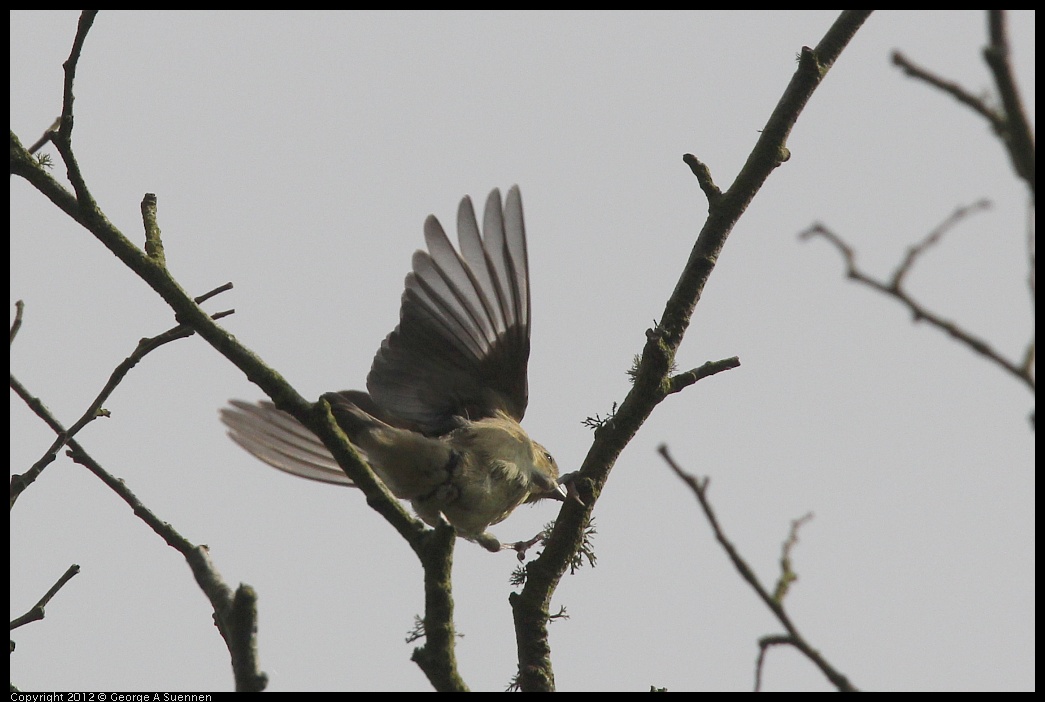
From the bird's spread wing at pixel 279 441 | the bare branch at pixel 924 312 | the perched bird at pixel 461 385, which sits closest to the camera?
the bare branch at pixel 924 312

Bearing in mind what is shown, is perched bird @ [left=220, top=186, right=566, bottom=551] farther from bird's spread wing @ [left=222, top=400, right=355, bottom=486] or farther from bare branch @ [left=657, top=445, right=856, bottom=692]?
bare branch @ [left=657, top=445, right=856, bottom=692]

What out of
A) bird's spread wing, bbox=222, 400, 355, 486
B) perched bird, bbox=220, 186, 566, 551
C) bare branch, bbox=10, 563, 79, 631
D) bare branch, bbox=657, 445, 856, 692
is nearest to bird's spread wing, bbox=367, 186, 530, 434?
perched bird, bbox=220, 186, 566, 551

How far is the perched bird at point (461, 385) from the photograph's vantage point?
471cm

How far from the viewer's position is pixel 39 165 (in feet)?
8.95

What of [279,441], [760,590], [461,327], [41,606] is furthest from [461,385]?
[760,590]

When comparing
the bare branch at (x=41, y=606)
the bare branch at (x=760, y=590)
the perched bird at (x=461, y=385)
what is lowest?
the bare branch at (x=760, y=590)

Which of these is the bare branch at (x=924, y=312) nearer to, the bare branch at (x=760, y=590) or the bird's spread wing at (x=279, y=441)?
the bare branch at (x=760, y=590)

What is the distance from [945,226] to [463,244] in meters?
3.45

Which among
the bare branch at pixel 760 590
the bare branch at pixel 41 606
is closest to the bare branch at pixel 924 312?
the bare branch at pixel 760 590

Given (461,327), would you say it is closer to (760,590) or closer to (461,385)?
(461,385)

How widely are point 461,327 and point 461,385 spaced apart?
297 mm

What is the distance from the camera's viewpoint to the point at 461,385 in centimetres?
498

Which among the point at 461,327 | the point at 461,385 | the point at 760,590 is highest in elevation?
the point at 461,327
